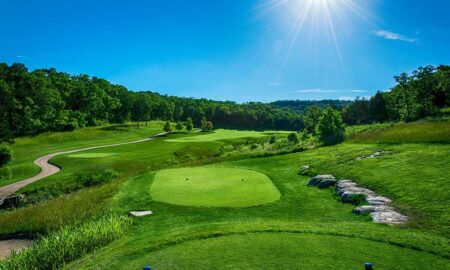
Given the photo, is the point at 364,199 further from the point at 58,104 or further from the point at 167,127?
the point at 167,127

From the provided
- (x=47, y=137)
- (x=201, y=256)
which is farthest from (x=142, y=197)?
(x=47, y=137)

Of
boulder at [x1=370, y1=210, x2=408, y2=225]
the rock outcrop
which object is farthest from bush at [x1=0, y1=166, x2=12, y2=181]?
boulder at [x1=370, y1=210, x2=408, y2=225]

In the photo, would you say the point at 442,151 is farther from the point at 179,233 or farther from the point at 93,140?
the point at 93,140

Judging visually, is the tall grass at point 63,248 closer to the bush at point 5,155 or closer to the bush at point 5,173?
the bush at point 5,173

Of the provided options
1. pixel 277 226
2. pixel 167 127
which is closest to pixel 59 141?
pixel 167 127

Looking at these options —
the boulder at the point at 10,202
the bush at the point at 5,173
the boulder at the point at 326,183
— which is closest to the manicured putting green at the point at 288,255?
the boulder at the point at 326,183
